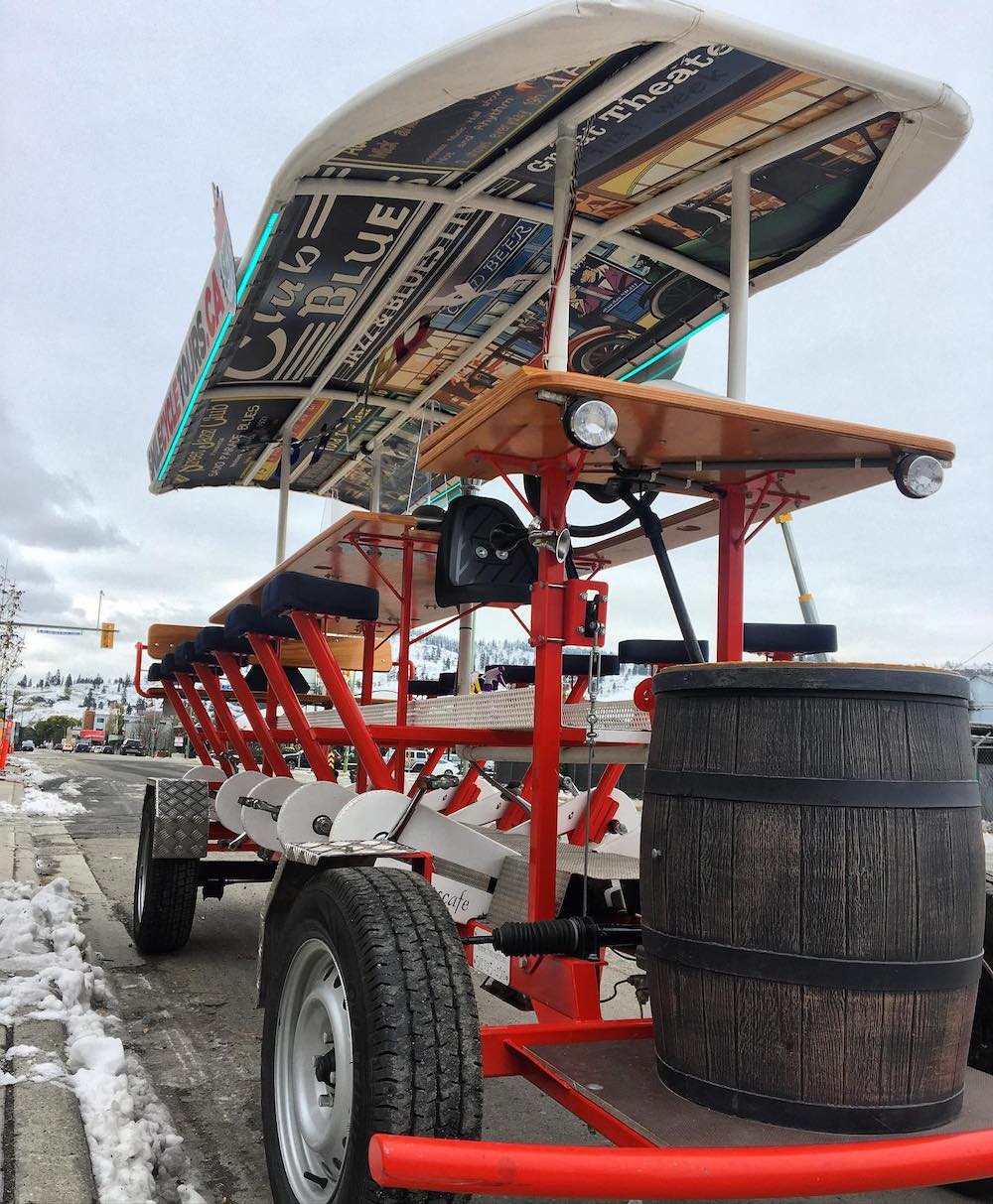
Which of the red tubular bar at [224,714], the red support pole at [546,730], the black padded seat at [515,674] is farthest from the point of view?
the red tubular bar at [224,714]

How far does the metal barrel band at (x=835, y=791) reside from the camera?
1854mm

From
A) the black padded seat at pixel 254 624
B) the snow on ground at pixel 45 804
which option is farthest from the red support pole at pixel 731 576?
the snow on ground at pixel 45 804

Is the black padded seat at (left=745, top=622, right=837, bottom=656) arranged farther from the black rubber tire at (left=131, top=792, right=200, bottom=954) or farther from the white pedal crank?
the black rubber tire at (left=131, top=792, right=200, bottom=954)

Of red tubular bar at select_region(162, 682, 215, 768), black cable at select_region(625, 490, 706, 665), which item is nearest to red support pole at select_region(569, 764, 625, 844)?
black cable at select_region(625, 490, 706, 665)

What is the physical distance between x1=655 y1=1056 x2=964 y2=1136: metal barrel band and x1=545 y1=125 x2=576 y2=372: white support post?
2.74 m

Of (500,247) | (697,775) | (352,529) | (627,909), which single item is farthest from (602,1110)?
(500,247)

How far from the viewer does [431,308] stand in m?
5.70

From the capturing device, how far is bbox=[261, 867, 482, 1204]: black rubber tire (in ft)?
6.24

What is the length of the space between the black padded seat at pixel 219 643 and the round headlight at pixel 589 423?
3878mm

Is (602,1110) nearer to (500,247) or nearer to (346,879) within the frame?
(346,879)

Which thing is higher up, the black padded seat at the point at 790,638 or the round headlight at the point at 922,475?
the round headlight at the point at 922,475

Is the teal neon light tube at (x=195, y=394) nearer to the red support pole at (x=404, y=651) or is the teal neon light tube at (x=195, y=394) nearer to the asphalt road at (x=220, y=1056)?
the red support pole at (x=404, y=651)

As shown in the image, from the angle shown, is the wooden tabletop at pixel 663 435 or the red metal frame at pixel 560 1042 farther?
the wooden tabletop at pixel 663 435

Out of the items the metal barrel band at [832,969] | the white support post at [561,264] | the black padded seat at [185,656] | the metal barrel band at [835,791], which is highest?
the white support post at [561,264]
